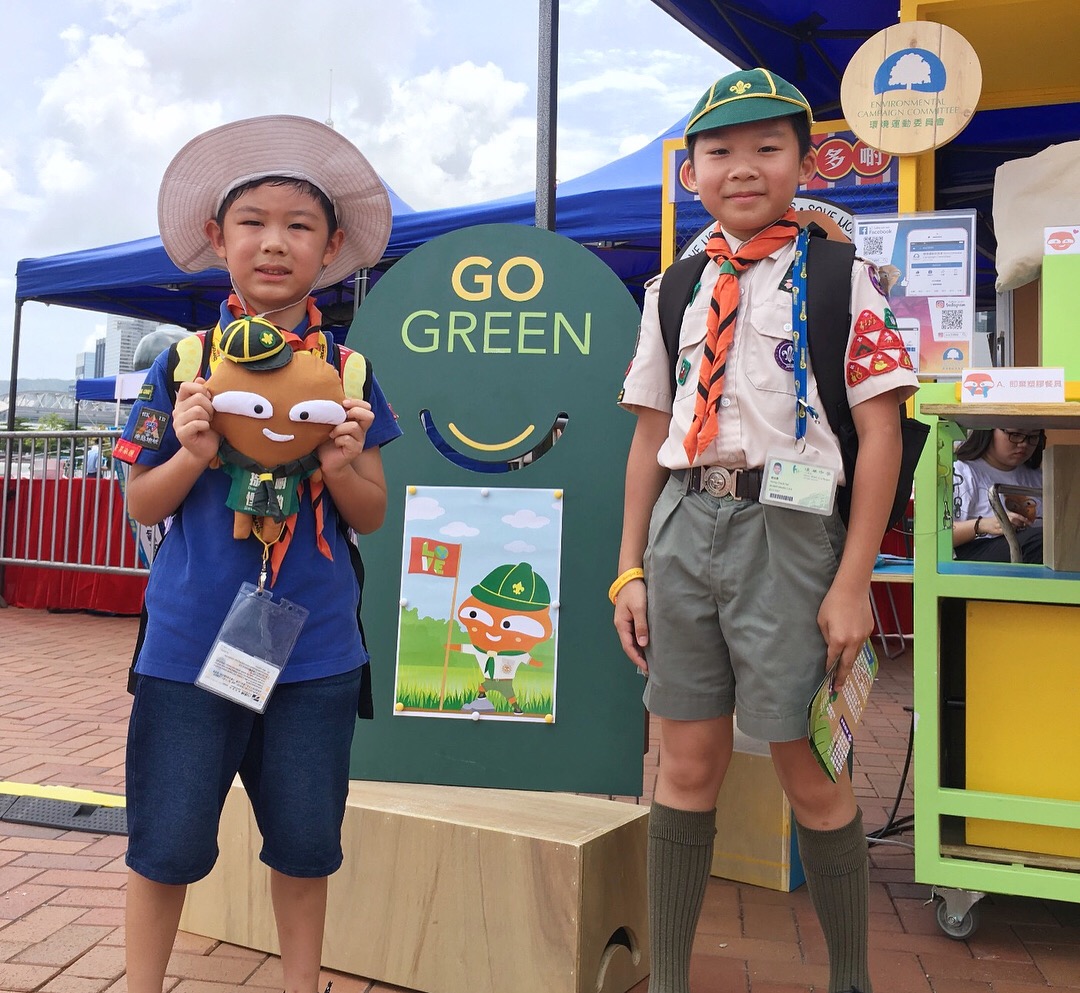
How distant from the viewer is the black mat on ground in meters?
2.89

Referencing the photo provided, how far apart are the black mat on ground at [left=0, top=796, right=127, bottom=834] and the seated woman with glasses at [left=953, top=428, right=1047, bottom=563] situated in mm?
3189

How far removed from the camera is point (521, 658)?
2209mm

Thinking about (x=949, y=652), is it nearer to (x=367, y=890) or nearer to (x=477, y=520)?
(x=477, y=520)

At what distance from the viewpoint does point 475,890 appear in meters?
1.93

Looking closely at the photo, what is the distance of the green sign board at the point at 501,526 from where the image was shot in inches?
86.4

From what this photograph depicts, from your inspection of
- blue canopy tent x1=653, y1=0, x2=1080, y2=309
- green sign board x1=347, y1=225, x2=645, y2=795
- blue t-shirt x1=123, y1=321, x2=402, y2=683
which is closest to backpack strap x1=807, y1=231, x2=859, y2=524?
green sign board x1=347, y1=225, x2=645, y2=795

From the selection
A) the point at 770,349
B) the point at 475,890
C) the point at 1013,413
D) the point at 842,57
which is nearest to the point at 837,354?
the point at 770,349

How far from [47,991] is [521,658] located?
1139 mm

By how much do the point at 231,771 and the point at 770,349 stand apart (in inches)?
44.5

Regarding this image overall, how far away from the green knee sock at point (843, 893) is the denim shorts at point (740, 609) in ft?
0.83

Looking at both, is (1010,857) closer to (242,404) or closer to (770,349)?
(770,349)

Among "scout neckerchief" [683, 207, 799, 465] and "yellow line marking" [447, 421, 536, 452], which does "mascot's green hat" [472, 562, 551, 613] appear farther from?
"scout neckerchief" [683, 207, 799, 465]

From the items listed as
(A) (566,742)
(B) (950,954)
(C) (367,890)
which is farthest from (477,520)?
(B) (950,954)

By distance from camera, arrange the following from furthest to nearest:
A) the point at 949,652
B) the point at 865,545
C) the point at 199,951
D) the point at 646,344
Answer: the point at 949,652 < the point at 199,951 < the point at 646,344 < the point at 865,545
